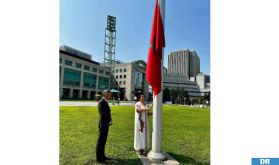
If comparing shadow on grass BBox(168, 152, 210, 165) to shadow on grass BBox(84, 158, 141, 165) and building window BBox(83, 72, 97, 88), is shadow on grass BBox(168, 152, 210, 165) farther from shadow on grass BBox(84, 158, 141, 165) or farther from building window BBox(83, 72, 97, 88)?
building window BBox(83, 72, 97, 88)

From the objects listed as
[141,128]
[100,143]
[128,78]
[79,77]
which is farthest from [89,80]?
[100,143]

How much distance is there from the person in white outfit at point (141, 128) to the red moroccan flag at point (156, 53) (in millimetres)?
545

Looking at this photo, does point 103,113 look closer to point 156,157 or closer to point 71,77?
point 156,157

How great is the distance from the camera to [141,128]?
445 cm

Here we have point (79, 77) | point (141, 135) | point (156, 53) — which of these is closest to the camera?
point (156, 53)

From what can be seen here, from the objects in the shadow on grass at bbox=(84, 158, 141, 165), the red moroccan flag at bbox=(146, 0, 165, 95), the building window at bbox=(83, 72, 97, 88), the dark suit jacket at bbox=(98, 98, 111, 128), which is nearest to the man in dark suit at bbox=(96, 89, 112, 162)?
the dark suit jacket at bbox=(98, 98, 111, 128)

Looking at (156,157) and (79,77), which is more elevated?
(79,77)

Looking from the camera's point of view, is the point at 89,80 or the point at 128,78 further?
the point at 128,78

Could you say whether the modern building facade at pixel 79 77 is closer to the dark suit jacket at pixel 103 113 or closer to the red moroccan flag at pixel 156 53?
the dark suit jacket at pixel 103 113

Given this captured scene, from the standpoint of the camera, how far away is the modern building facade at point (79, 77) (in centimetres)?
2678

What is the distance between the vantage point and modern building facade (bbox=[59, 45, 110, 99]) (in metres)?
26.8

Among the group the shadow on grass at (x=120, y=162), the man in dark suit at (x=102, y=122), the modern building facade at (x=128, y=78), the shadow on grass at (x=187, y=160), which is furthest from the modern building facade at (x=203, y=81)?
the man in dark suit at (x=102, y=122)

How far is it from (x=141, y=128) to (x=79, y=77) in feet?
90.6
